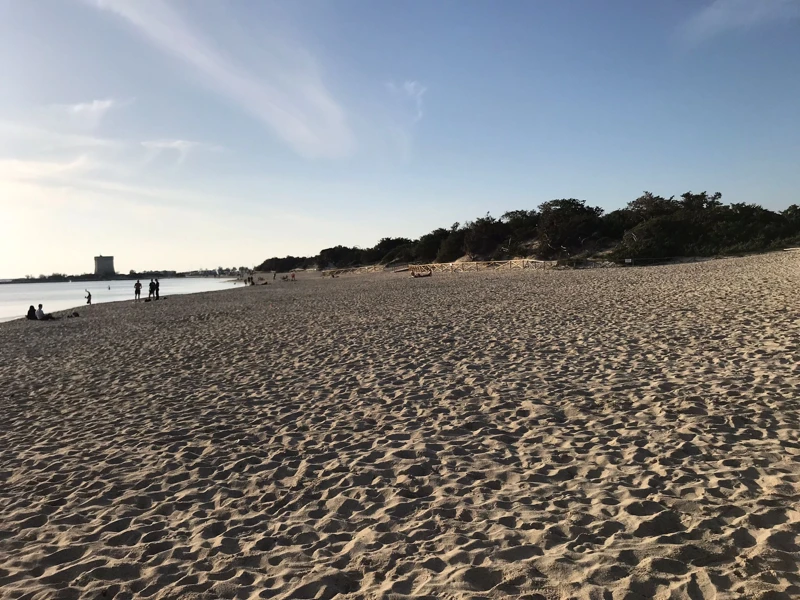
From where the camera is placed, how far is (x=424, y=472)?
16.3 ft

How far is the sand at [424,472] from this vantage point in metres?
3.37

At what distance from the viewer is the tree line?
37938mm

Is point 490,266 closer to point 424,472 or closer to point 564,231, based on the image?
point 564,231

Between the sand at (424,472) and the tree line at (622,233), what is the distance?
1187 inches

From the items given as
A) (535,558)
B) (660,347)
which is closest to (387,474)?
(535,558)

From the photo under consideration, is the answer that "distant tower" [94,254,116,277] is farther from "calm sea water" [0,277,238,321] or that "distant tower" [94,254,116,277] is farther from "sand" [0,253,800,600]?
"sand" [0,253,800,600]

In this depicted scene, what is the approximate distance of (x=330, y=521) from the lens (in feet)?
13.6

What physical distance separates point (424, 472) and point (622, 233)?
48.9 m

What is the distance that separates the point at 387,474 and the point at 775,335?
8.27 metres

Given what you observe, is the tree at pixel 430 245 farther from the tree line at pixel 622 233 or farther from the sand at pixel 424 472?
the sand at pixel 424 472

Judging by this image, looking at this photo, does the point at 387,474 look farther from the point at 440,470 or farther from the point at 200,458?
the point at 200,458

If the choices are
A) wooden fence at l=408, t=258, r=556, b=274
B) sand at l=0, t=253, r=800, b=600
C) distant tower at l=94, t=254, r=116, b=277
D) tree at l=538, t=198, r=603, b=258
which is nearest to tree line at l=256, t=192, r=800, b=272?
tree at l=538, t=198, r=603, b=258

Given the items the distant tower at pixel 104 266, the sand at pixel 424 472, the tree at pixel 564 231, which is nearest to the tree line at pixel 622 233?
the tree at pixel 564 231

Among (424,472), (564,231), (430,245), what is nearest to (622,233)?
(564,231)
